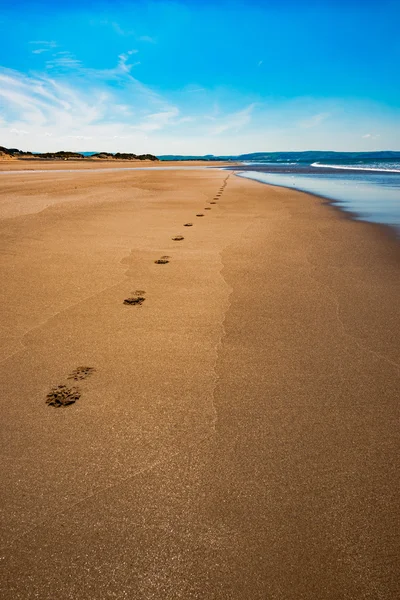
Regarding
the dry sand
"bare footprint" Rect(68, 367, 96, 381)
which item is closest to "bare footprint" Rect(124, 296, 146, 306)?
the dry sand

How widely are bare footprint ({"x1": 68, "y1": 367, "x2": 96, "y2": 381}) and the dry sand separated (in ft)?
0.14

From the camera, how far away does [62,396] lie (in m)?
2.47

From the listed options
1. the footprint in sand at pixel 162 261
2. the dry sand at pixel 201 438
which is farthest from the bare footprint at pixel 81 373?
the footprint in sand at pixel 162 261

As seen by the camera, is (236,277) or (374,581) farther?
(236,277)

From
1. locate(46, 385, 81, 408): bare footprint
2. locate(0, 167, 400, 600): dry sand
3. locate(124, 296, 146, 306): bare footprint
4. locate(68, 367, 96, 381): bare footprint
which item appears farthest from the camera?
locate(124, 296, 146, 306): bare footprint

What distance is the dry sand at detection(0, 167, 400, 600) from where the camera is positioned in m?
1.46

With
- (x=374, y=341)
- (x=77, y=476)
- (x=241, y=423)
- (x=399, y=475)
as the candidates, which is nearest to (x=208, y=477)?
(x=241, y=423)

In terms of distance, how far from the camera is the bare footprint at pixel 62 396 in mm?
2404

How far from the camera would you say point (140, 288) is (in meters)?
4.43

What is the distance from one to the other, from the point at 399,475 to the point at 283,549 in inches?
29.9

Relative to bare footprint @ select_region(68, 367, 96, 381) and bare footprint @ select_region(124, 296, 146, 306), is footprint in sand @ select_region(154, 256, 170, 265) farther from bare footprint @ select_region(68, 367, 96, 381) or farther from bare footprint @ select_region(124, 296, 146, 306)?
bare footprint @ select_region(68, 367, 96, 381)

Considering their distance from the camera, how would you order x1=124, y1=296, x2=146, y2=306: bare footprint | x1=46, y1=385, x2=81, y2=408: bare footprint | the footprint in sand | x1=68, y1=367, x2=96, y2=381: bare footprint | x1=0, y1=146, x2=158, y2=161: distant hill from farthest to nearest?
1. x1=0, y1=146, x2=158, y2=161: distant hill
2. the footprint in sand
3. x1=124, y1=296, x2=146, y2=306: bare footprint
4. x1=68, y1=367, x2=96, y2=381: bare footprint
5. x1=46, y1=385, x2=81, y2=408: bare footprint

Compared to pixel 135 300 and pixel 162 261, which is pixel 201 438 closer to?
pixel 135 300

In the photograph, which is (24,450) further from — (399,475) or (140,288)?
(140,288)
